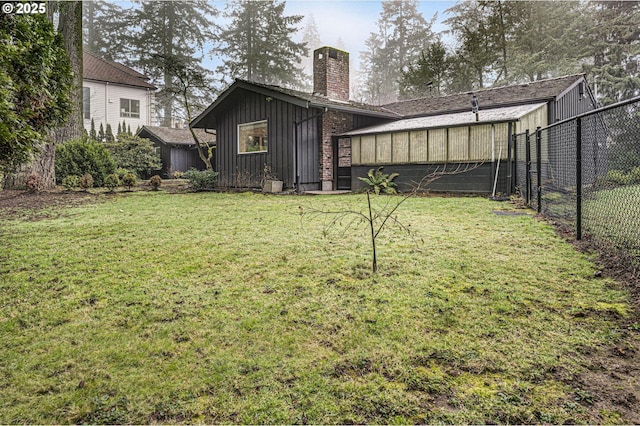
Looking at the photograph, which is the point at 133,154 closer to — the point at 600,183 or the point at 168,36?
the point at 168,36

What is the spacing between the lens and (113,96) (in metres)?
20.4

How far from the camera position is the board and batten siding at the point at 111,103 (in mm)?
19625

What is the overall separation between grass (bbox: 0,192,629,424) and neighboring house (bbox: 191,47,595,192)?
6.16 meters

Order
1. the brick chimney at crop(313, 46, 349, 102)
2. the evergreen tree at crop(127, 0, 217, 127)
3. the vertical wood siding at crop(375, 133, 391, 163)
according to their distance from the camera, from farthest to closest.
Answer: the evergreen tree at crop(127, 0, 217, 127)
the brick chimney at crop(313, 46, 349, 102)
the vertical wood siding at crop(375, 133, 391, 163)

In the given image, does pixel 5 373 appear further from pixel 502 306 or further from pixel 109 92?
pixel 109 92

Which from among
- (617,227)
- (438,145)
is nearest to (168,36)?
(438,145)

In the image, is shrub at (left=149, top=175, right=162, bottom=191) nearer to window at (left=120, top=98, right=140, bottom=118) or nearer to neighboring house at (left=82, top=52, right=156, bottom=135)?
neighboring house at (left=82, top=52, right=156, bottom=135)

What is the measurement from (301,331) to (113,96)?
74.0 feet

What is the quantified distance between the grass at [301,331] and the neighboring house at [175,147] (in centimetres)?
1609

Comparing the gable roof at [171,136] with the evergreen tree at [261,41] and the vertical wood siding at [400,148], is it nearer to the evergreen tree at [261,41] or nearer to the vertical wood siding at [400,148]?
the evergreen tree at [261,41]

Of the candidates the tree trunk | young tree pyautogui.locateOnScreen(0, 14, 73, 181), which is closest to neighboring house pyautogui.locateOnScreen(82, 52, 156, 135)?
the tree trunk

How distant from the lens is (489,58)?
22578mm

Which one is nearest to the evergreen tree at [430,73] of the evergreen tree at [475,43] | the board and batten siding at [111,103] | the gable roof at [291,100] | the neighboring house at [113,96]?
the evergreen tree at [475,43]

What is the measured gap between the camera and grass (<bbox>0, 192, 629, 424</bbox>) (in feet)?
5.09
